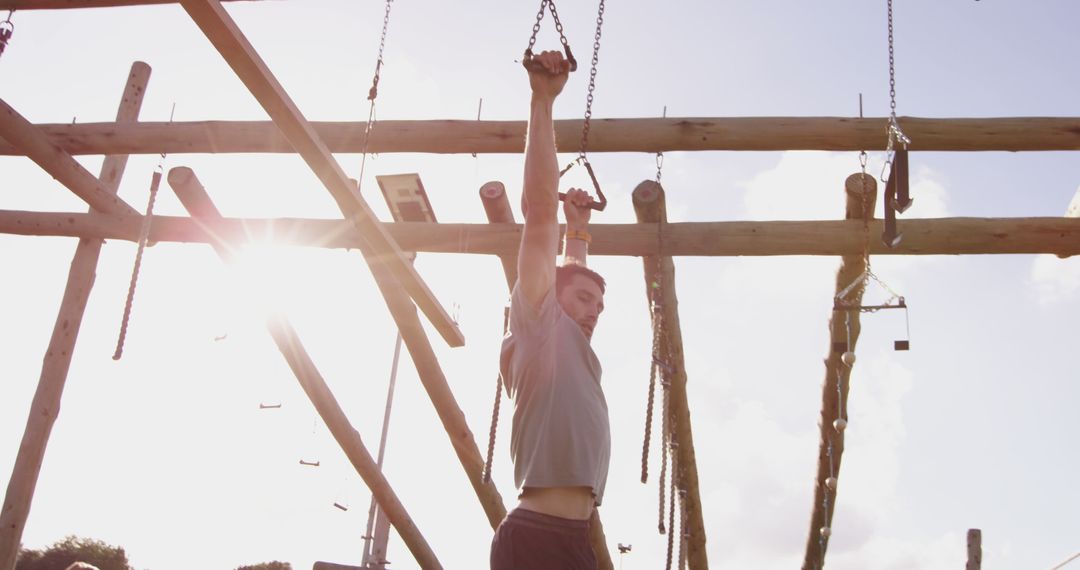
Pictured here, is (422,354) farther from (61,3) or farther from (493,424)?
(61,3)

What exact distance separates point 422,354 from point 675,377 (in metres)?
1.97

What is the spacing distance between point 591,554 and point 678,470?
5424 mm

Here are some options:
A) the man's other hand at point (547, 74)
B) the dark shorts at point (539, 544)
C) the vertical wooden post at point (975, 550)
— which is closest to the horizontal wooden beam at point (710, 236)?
the man's other hand at point (547, 74)

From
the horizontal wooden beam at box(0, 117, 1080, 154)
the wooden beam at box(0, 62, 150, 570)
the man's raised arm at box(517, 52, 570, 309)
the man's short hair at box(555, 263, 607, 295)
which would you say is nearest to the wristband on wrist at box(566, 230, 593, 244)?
the man's short hair at box(555, 263, 607, 295)

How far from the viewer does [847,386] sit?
754cm

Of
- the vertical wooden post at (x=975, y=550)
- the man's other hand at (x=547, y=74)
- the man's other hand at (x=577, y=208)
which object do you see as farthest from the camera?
the vertical wooden post at (x=975, y=550)

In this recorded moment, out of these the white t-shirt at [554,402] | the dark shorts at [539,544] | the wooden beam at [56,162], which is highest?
the wooden beam at [56,162]

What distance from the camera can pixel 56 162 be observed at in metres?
6.69

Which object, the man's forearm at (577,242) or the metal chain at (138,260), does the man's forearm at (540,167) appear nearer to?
the man's forearm at (577,242)

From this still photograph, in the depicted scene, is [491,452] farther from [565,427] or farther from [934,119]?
[934,119]

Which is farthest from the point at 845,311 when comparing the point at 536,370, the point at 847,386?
the point at 536,370

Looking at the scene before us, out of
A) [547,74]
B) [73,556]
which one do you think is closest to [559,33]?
[547,74]

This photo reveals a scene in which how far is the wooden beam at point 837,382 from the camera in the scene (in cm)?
606

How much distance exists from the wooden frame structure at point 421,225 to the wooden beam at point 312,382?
0.4 inches
